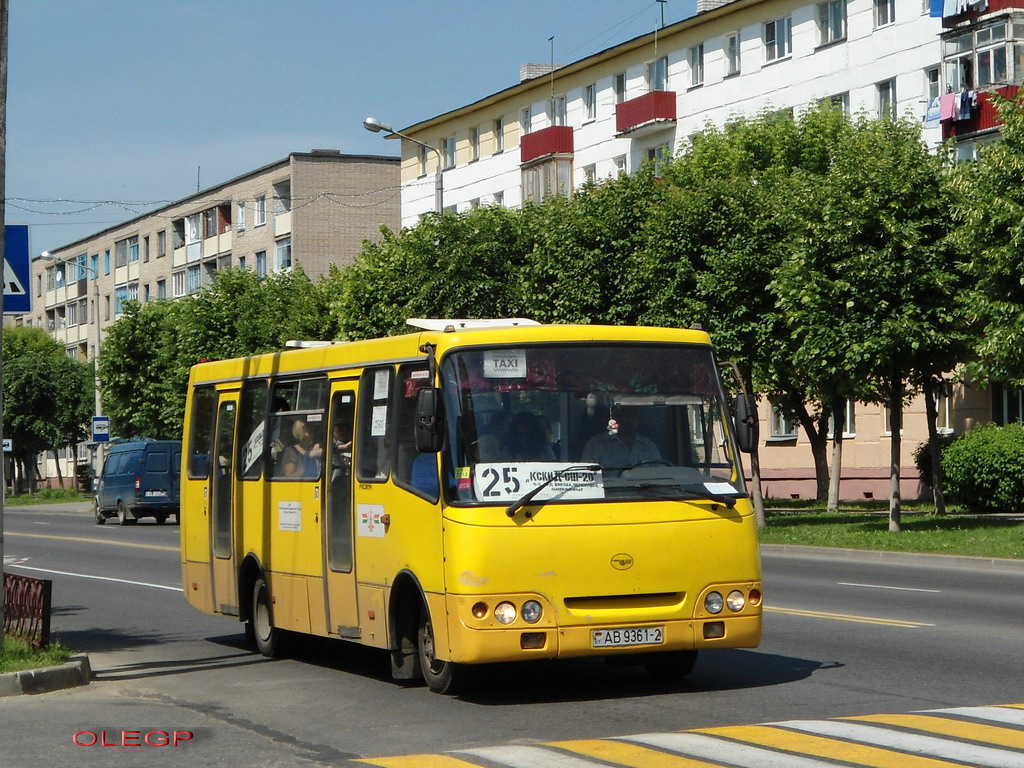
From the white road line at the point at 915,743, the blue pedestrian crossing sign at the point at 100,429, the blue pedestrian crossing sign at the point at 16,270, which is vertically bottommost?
the white road line at the point at 915,743

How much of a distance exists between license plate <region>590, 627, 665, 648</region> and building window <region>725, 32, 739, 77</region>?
162ft

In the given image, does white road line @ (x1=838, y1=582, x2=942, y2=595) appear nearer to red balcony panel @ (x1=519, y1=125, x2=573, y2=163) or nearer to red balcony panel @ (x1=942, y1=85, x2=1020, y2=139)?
red balcony panel @ (x1=942, y1=85, x2=1020, y2=139)

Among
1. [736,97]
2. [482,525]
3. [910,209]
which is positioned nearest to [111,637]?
[482,525]

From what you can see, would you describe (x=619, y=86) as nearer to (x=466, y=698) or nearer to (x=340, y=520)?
(x=340, y=520)

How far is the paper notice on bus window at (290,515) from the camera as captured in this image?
13039 millimetres

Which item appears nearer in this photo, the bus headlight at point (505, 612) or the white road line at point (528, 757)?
the white road line at point (528, 757)

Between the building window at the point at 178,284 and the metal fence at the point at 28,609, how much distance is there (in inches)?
3534

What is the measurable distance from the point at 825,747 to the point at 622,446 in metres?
2.82

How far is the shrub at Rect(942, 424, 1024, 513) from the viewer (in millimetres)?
36438

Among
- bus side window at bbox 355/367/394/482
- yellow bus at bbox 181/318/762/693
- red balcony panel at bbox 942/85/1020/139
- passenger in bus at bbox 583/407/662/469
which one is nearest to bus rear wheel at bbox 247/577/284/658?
yellow bus at bbox 181/318/762/693

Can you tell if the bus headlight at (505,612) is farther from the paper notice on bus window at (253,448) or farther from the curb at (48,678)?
the paper notice on bus window at (253,448)

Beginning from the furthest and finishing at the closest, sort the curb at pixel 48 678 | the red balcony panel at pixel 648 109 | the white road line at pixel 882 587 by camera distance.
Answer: the red balcony panel at pixel 648 109 < the white road line at pixel 882 587 < the curb at pixel 48 678

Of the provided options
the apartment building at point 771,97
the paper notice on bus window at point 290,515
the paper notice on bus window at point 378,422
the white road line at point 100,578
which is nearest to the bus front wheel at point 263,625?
the paper notice on bus window at point 290,515

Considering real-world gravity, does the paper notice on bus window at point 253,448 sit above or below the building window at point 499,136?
below
